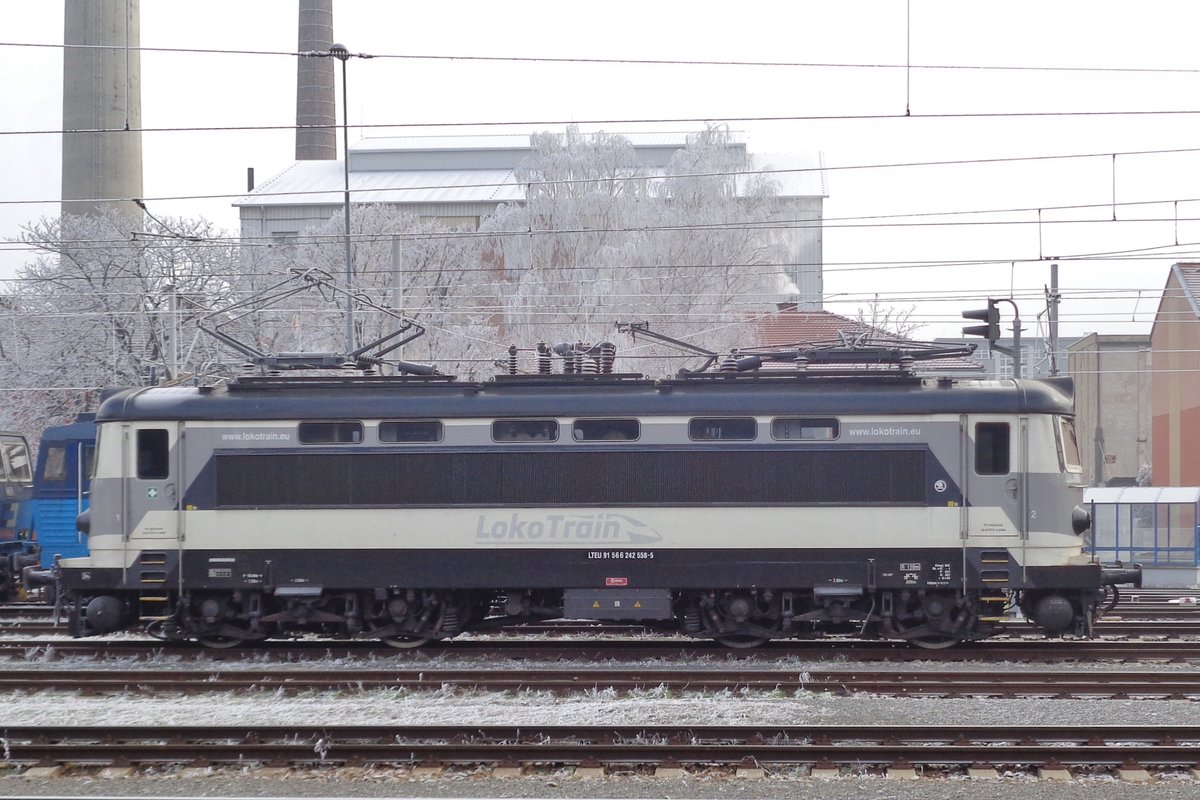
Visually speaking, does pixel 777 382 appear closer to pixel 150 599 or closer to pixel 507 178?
pixel 150 599

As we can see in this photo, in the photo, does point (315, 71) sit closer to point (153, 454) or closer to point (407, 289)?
point (407, 289)

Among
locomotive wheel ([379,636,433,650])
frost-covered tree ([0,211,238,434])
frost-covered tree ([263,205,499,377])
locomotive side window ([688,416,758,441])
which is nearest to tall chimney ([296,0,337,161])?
frost-covered tree ([263,205,499,377])

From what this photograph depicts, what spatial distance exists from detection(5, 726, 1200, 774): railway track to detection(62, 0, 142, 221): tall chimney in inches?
2384

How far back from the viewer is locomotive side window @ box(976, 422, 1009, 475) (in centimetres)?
1492

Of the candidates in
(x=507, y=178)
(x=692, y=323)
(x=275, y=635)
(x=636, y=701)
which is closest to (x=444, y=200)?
(x=507, y=178)

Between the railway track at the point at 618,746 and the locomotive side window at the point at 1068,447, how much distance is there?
5.01m

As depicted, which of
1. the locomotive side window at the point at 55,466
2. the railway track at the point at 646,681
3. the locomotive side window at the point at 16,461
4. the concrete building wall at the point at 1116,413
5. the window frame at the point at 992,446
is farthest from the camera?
the concrete building wall at the point at 1116,413

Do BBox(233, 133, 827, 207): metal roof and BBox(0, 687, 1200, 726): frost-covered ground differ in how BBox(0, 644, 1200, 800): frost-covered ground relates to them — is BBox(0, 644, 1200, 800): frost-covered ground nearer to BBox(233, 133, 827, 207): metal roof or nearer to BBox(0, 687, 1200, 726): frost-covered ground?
BBox(0, 687, 1200, 726): frost-covered ground

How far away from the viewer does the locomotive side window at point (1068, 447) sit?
15008 mm

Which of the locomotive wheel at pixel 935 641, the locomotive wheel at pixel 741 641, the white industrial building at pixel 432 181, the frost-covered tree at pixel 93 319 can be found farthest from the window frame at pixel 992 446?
the white industrial building at pixel 432 181

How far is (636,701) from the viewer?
40.5ft

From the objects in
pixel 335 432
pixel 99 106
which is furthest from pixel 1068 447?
pixel 99 106

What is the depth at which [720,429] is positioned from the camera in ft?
49.3

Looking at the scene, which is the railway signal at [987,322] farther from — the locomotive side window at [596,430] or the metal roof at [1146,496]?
the metal roof at [1146,496]
